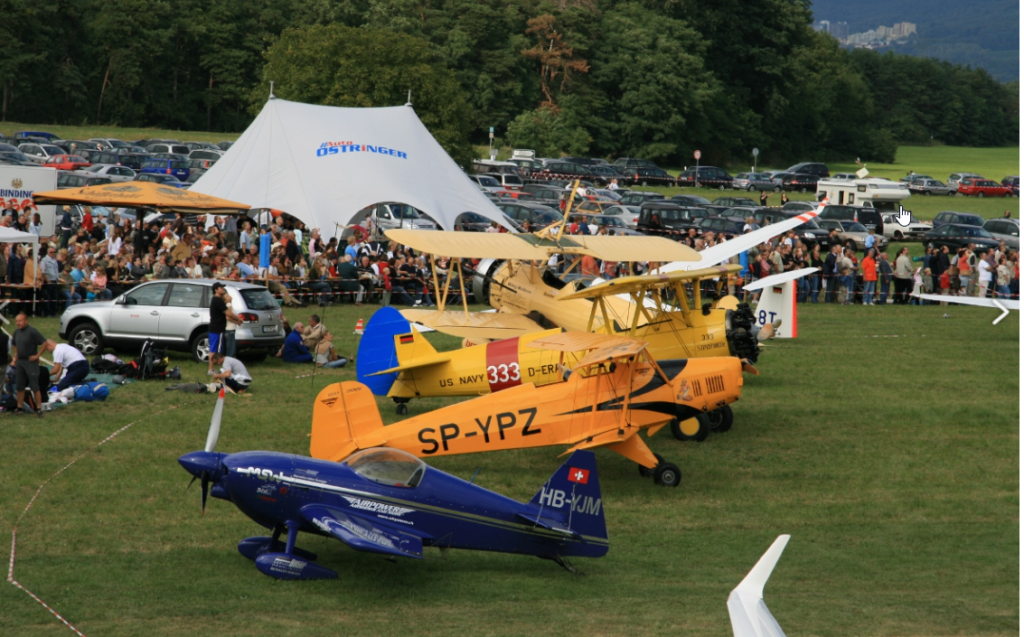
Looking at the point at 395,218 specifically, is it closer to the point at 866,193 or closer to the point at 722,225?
the point at 722,225

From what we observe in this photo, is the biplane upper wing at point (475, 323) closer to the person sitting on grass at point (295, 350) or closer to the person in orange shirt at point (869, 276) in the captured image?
the person sitting on grass at point (295, 350)

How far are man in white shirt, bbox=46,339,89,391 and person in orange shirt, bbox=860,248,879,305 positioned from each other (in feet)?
69.6

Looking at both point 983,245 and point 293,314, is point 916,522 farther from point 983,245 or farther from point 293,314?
point 983,245

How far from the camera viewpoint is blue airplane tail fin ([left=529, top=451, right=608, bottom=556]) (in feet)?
31.4

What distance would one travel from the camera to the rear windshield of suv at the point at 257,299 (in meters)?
17.6

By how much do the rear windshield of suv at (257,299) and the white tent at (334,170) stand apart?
28.1 feet

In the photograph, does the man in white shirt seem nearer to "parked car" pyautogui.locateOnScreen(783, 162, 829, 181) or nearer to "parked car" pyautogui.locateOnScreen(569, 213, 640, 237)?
"parked car" pyautogui.locateOnScreen(569, 213, 640, 237)

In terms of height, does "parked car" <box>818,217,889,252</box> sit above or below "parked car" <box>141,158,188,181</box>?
below

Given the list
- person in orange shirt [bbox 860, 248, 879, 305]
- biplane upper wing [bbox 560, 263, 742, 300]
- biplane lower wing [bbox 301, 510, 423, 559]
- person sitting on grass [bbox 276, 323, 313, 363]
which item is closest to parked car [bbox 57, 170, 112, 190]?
person sitting on grass [bbox 276, 323, 313, 363]

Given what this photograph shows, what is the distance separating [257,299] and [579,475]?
9.73 meters

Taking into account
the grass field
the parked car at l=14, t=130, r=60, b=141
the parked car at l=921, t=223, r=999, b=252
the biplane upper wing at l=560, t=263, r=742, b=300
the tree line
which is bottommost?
the grass field

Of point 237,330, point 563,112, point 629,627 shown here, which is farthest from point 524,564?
point 563,112

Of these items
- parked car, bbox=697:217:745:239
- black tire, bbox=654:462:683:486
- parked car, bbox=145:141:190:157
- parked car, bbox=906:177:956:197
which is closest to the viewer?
black tire, bbox=654:462:683:486

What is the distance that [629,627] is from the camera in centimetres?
855
